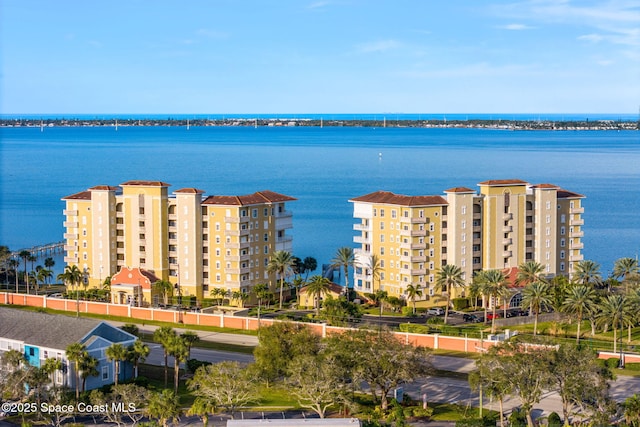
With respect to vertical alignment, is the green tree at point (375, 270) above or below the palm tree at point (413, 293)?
above

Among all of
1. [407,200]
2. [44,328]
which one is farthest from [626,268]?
[44,328]

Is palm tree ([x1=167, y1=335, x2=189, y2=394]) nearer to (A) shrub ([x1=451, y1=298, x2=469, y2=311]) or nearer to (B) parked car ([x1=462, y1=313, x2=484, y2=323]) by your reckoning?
(B) parked car ([x1=462, y1=313, x2=484, y2=323])

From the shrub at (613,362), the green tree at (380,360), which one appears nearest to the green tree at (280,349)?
the green tree at (380,360)

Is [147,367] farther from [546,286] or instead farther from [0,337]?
[546,286]

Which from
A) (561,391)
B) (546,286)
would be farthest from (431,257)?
(561,391)

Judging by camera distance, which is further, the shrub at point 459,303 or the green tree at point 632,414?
the shrub at point 459,303

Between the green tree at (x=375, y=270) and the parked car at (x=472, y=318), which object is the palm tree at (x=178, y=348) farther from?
the green tree at (x=375, y=270)
